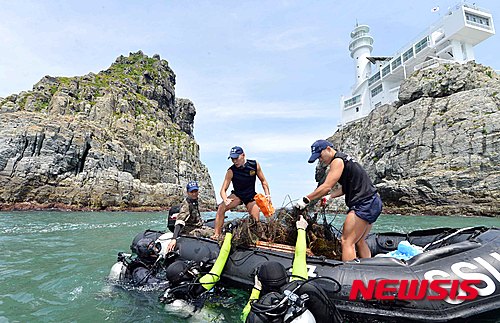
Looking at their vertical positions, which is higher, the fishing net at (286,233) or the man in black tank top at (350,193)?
the man in black tank top at (350,193)

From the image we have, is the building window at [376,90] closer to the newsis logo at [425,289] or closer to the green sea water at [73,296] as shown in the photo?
the green sea water at [73,296]

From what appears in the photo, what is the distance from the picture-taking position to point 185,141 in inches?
2628

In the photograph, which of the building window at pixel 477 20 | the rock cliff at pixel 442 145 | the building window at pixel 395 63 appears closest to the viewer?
the rock cliff at pixel 442 145

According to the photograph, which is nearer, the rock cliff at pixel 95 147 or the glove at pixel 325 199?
the glove at pixel 325 199

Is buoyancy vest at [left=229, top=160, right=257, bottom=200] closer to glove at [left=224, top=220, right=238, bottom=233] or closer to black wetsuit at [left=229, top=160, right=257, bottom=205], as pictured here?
black wetsuit at [left=229, top=160, right=257, bottom=205]

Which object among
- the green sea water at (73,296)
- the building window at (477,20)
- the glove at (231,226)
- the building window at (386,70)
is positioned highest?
the building window at (477,20)

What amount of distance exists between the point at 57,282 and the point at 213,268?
363 centimetres

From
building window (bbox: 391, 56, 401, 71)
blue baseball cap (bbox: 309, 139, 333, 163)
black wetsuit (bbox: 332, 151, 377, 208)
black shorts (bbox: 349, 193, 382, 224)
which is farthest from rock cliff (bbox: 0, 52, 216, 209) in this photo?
building window (bbox: 391, 56, 401, 71)

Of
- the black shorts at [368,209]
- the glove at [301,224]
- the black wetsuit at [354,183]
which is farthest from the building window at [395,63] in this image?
the glove at [301,224]

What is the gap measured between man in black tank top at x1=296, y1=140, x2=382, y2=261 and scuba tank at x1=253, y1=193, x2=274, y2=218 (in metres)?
1.55

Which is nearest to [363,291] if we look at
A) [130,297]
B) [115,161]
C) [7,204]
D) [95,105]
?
[130,297]

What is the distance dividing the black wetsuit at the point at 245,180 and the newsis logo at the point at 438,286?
10.6 ft

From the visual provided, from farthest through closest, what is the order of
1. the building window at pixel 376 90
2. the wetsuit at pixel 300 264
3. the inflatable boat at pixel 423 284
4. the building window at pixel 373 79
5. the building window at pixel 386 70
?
the building window at pixel 373 79 → the building window at pixel 376 90 → the building window at pixel 386 70 → the wetsuit at pixel 300 264 → the inflatable boat at pixel 423 284

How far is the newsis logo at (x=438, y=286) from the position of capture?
3.49 m
